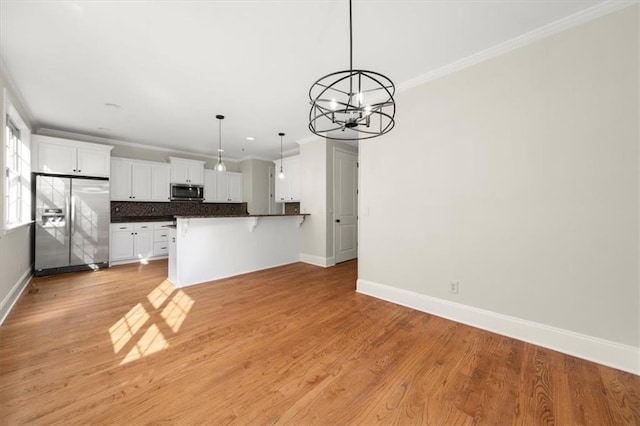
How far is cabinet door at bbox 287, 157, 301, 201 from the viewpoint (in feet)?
19.5

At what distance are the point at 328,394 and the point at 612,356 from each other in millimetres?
2205

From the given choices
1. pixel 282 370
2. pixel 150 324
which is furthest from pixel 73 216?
pixel 282 370

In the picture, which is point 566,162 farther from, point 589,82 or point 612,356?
point 612,356

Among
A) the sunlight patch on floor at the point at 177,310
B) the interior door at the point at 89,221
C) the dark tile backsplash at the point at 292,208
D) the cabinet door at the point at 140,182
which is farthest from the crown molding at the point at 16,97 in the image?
the dark tile backsplash at the point at 292,208

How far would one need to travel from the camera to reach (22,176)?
3758mm

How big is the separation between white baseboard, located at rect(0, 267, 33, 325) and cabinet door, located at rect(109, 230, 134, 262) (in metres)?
1.17

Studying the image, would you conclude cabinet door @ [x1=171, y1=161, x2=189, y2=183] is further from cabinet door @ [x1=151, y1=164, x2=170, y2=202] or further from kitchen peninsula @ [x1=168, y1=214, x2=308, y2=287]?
kitchen peninsula @ [x1=168, y1=214, x2=308, y2=287]

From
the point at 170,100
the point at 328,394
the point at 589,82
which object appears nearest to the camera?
the point at 328,394

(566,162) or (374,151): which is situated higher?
(374,151)

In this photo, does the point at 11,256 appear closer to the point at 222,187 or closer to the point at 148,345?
the point at 148,345

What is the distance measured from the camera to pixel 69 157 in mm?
4543

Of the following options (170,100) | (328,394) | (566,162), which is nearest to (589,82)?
(566,162)

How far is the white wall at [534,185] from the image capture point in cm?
186

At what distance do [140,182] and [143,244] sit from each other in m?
1.43
